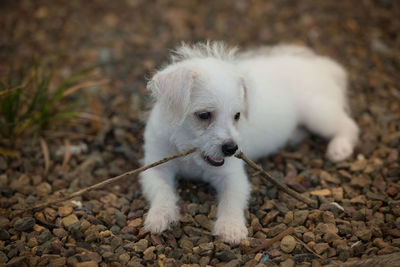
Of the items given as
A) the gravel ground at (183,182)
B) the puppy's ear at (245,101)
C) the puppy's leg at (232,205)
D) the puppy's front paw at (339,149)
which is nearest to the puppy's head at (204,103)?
the puppy's ear at (245,101)

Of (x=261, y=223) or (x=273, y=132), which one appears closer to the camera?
(x=261, y=223)

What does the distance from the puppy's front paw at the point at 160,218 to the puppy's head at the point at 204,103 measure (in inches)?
21.9

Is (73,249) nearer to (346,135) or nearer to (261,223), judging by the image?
(261,223)

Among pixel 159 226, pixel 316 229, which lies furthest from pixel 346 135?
pixel 159 226

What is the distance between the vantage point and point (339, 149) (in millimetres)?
4348

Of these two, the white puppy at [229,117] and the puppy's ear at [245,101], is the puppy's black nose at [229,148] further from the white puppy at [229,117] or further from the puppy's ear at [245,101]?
the puppy's ear at [245,101]

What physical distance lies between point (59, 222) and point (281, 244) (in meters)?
1.88

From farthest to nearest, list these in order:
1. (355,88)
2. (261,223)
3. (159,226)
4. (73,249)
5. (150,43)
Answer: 1. (150,43)
2. (355,88)
3. (261,223)
4. (159,226)
5. (73,249)

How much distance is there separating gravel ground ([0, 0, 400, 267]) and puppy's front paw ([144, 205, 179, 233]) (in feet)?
0.28

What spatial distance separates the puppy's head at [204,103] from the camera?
3.08 m

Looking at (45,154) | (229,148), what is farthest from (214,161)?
(45,154)

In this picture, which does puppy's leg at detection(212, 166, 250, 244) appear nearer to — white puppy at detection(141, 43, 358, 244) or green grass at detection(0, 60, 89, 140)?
white puppy at detection(141, 43, 358, 244)

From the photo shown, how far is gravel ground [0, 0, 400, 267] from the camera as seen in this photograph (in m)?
3.04

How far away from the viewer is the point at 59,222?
325 centimetres
